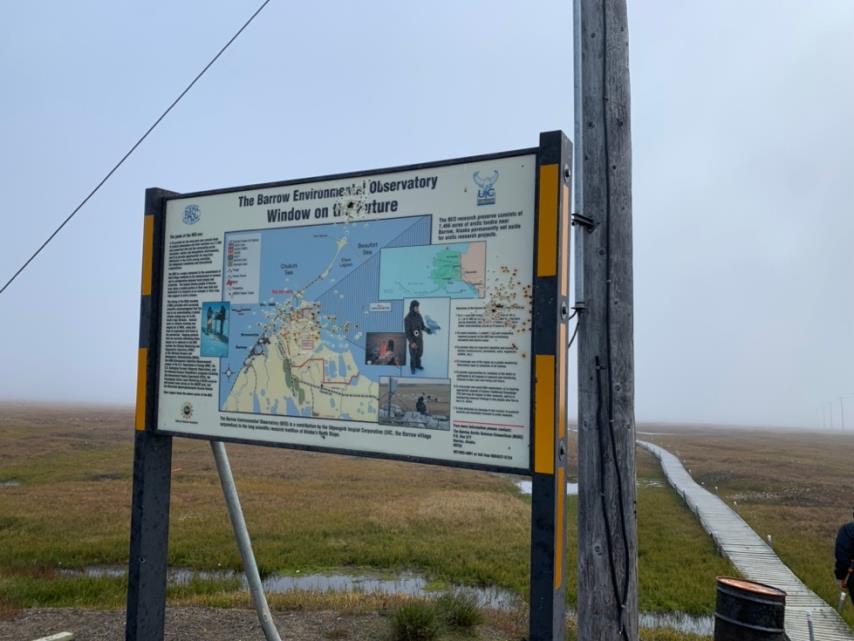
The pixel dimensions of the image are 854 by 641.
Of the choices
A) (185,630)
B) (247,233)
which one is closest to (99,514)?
(185,630)

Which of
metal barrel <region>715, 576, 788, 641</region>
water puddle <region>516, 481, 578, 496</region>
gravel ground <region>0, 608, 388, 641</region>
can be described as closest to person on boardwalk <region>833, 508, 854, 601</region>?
metal barrel <region>715, 576, 788, 641</region>

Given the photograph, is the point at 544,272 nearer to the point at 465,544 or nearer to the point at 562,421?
the point at 562,421

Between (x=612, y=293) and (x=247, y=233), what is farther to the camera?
(x=247, y=233)

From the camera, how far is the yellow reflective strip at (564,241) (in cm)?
362

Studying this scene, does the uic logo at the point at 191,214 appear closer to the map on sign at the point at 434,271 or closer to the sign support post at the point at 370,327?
the sign support post at the point at 370,327

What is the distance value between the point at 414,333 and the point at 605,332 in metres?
1.20

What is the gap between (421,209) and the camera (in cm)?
420

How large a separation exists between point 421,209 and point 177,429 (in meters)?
2.79

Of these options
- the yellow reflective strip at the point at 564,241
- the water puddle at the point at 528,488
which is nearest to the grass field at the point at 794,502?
the water puddle at the point at 528,488

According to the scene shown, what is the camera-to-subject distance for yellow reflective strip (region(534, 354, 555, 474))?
11.5ft

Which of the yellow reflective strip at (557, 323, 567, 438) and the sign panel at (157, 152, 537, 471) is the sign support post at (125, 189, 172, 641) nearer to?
the sign panel at (157, 152, 537, 471)

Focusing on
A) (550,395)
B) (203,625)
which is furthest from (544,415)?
(203,625)

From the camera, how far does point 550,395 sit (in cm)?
353

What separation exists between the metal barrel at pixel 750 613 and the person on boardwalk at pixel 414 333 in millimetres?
2720
